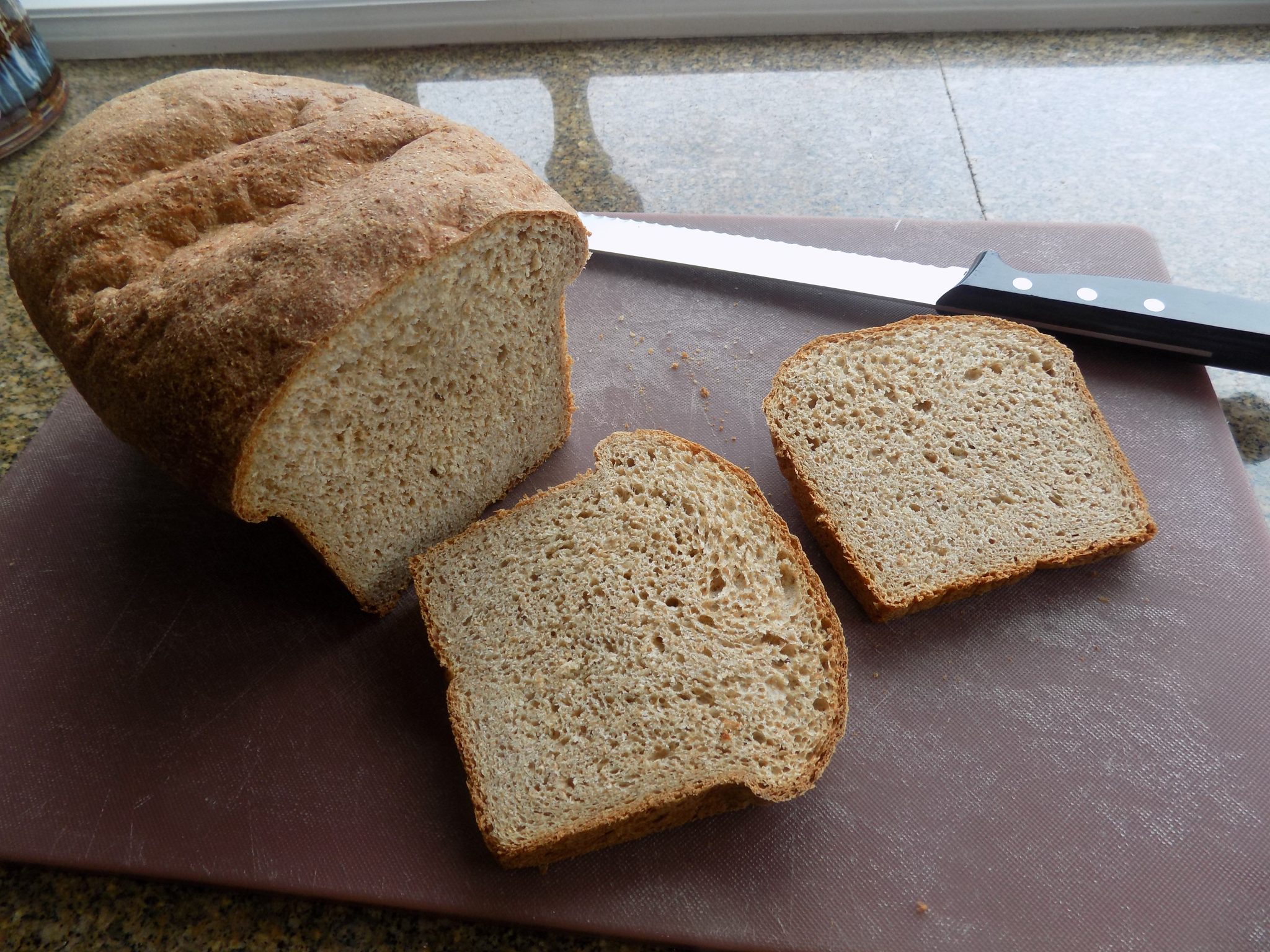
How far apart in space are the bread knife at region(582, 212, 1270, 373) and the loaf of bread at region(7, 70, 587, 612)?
0.65 meters

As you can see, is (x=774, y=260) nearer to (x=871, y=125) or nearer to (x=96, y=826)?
(x=871, y=125)

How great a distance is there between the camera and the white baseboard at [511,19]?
3.15 meters

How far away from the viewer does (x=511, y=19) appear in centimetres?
319

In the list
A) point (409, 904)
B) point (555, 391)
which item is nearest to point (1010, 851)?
point (409, 904)

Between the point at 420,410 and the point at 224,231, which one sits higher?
the point at 224,231

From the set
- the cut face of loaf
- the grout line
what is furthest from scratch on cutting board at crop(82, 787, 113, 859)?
the grout line

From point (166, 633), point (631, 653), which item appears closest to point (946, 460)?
point (631, 653)

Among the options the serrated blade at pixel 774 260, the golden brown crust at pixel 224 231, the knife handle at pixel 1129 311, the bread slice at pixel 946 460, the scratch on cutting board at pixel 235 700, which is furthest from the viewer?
the serrated blade at pixel 774 260

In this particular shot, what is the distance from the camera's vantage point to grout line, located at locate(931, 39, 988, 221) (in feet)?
9.13

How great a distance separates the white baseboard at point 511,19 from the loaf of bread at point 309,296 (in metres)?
1.36

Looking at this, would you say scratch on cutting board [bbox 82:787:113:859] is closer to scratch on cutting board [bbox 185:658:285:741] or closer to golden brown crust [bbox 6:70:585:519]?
scratch on cutting board [bbox 185:658:285:741]

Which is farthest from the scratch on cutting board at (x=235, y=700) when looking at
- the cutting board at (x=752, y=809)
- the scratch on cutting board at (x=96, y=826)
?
the scratch on cutting board at (x=96, y=826)

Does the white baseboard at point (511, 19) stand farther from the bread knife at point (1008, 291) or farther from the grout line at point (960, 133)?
the bread knife at point (1008, 291)

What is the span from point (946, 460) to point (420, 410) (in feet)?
3.61
